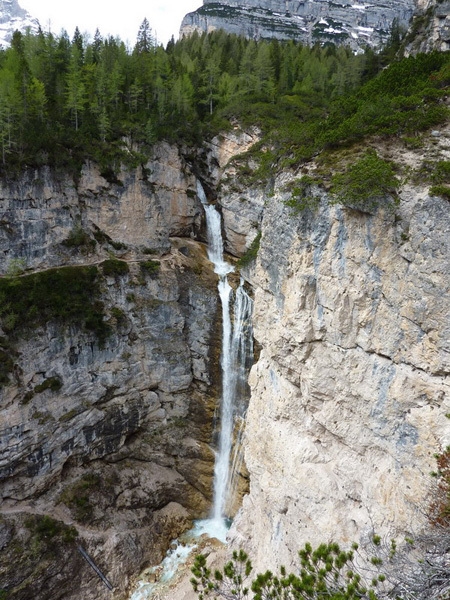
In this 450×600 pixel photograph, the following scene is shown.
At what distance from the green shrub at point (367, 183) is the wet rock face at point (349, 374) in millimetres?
432

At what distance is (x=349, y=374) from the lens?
45.0 feet

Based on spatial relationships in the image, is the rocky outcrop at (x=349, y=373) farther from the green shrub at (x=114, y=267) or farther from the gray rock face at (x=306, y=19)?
the gray rock face at (x=306, y=19)

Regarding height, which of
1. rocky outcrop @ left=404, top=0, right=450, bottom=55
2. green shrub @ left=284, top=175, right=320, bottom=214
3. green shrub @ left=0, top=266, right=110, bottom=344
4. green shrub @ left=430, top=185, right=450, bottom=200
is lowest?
green shrub @ left=0, top=266, right=110, bottom=344

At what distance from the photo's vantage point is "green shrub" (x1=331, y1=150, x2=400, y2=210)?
12.2 metres

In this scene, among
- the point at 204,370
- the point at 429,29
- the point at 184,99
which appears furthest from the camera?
the point at 429,29

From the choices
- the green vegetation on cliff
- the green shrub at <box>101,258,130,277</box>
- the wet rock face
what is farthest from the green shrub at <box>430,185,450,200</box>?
the green shrub at <box>101,258,130,277</box>

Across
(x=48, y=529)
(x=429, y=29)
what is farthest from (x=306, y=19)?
(x=48, y=529)

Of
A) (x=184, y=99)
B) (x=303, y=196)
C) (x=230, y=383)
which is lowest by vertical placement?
(x=230, y=383)

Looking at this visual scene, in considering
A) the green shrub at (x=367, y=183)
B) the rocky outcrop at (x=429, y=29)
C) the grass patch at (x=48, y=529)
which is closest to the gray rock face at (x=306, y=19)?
the rocky outcrop at (x=429, y=29)

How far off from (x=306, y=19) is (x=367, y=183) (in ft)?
354

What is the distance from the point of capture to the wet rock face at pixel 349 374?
1139 cm

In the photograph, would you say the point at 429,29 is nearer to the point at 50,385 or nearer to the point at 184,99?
the point at 184,99

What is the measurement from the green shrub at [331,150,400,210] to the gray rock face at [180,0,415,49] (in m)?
97.5

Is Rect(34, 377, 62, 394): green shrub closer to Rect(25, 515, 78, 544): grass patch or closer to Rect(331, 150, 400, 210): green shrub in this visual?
Rect(25, 515, 78, 544): grass patch
